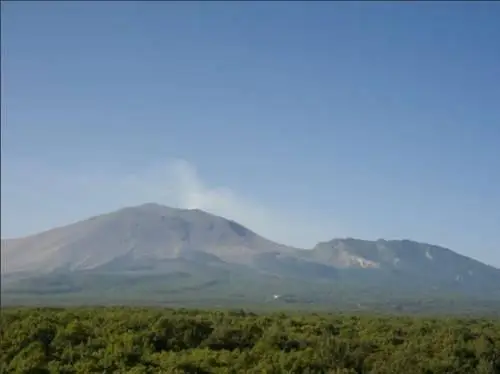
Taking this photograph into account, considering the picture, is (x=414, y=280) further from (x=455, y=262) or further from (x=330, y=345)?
(x=330, y=345)

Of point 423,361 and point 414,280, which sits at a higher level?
point 414,280

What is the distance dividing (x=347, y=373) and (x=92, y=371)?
7063 mm

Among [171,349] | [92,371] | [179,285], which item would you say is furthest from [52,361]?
[179,285]

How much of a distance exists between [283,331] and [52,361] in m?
7.51

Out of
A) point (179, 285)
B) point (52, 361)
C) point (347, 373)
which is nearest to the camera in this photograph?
point (347, 373)

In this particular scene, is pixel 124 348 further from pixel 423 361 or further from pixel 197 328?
pixel 423 361

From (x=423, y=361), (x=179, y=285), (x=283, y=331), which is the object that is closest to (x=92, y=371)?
(x=283, y=331)

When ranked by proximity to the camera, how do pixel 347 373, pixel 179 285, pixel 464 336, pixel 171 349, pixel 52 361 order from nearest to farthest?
pixel 347 373, pixel 52 361, pixel 171 349, pixel 464 336, pixel 179 285

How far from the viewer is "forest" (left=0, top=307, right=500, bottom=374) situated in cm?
1906

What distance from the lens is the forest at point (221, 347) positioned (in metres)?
19.1

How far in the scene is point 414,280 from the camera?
170 meters

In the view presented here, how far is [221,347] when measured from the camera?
70.4ft

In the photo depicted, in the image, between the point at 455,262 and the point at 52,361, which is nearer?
the point at 52,361

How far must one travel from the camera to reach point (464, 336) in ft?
73.8
